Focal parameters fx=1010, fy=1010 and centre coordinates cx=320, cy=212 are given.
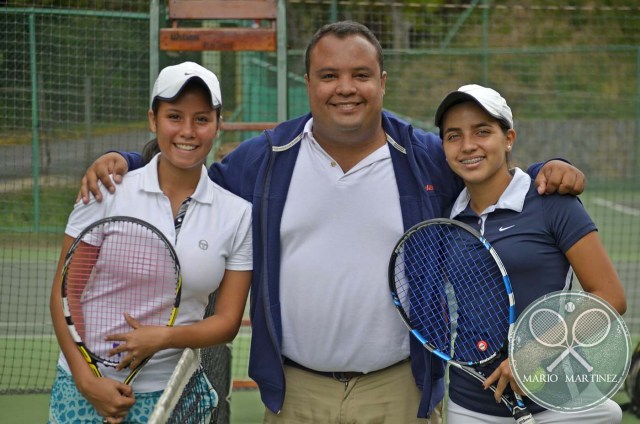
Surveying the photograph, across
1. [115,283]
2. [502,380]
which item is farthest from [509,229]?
[115,283]

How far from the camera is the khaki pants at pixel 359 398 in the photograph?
325cm

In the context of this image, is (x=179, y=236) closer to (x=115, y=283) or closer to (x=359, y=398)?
(x=115, y=283)

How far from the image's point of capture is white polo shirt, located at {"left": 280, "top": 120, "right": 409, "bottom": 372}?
317 cm

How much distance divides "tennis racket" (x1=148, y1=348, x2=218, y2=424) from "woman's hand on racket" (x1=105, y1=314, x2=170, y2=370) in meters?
0.09

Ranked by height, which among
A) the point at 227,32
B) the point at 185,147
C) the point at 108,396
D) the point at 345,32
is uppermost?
the point at 227,32

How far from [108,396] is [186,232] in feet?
1.73

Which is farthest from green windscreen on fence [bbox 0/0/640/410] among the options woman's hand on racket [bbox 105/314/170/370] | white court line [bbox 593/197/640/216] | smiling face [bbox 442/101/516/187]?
woman's hand on racket [bbox 105/314/170/370]

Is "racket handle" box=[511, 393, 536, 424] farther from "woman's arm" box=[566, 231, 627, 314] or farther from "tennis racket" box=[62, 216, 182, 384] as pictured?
"tennis racket" box=[62, 216, 182, 384]

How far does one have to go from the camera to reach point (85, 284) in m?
2.97

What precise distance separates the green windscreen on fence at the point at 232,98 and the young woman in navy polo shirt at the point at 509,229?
2.90 meters

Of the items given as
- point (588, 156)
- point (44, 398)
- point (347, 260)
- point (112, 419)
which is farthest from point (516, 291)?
point (588, 156)

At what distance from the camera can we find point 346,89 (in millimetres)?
3125

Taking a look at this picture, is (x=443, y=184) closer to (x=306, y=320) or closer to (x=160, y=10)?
(x=306, y=320)

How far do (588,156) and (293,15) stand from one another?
511 cm
